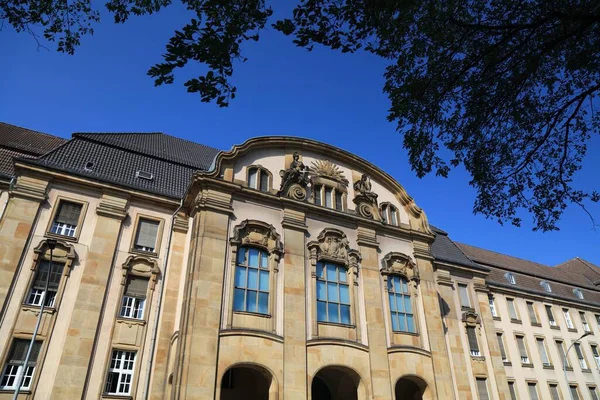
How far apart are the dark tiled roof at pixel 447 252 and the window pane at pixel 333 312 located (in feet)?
33.0

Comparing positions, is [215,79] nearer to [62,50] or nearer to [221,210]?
[62,50]

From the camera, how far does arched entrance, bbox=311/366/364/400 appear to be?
1893 cm

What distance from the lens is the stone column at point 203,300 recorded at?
47.6 ft

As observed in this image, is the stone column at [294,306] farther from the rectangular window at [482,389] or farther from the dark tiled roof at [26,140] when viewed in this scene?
the rectangular window at [482,389]

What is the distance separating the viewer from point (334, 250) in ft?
66.4

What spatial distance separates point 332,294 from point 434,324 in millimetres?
5724

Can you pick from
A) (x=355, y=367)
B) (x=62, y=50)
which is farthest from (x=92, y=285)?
(x=62, y=50)

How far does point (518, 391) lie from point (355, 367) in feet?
51.5

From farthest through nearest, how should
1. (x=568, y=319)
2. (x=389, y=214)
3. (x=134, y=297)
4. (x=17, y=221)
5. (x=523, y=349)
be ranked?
(x=568, y=319) → (x=523, y=349) → (x=389, y=214) → (x=134, y=297) → (x=17, y=221)

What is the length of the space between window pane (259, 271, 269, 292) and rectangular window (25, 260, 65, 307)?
799 centimetres

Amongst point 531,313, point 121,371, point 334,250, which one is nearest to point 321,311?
point 334,250

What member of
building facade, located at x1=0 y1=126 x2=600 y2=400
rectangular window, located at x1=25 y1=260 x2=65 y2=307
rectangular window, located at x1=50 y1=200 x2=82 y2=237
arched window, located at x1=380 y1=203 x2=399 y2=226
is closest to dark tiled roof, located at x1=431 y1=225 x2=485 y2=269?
building facade, located at x1=0 y1=126 x2=600 y2=400

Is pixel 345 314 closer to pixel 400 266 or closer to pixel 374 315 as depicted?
pixel 374 315

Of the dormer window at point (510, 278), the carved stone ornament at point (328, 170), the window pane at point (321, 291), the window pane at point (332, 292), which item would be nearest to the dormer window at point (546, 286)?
the dormer window at point (510, 278)
